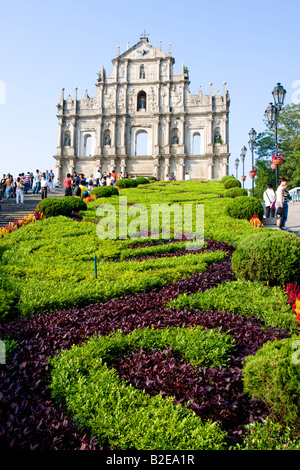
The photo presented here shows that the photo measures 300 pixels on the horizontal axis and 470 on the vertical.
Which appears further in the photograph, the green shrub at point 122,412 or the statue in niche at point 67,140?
the statue in niche at point 67,140

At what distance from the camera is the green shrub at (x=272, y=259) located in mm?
5984

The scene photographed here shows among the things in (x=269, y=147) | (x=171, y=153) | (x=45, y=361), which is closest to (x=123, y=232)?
(x=45, y=361)

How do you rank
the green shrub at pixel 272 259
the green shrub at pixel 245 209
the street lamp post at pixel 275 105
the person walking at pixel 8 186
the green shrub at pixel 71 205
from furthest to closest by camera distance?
the person walking at pixel 8 186
the green shrub at pixel 71 205
the street lamp post at pixel 275 105
the green shrub at pixel 245 209
the green shrub at pixel 272 259

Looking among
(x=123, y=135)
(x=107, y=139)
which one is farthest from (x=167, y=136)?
(x=107, y=139)

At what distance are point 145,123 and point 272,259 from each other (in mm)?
40847

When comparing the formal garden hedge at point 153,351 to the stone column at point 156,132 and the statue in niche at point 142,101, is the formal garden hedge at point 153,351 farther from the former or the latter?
the statue in niche at point 142,101

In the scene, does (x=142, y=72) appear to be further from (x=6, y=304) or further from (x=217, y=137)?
(x=6, y=304)

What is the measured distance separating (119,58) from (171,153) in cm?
1309

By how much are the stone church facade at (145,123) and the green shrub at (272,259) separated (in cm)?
3704

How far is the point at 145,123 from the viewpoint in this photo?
146ft

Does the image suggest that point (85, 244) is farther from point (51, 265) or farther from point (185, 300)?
point (185, 300)

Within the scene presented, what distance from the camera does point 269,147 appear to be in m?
50.6

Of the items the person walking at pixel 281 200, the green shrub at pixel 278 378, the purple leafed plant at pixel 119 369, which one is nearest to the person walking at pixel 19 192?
the person walking at pixel 281 200

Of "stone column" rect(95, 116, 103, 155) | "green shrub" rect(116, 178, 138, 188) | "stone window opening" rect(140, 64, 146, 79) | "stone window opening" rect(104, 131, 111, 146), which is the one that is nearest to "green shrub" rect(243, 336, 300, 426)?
"green shrub" rect(116, 178, 138, 188)
